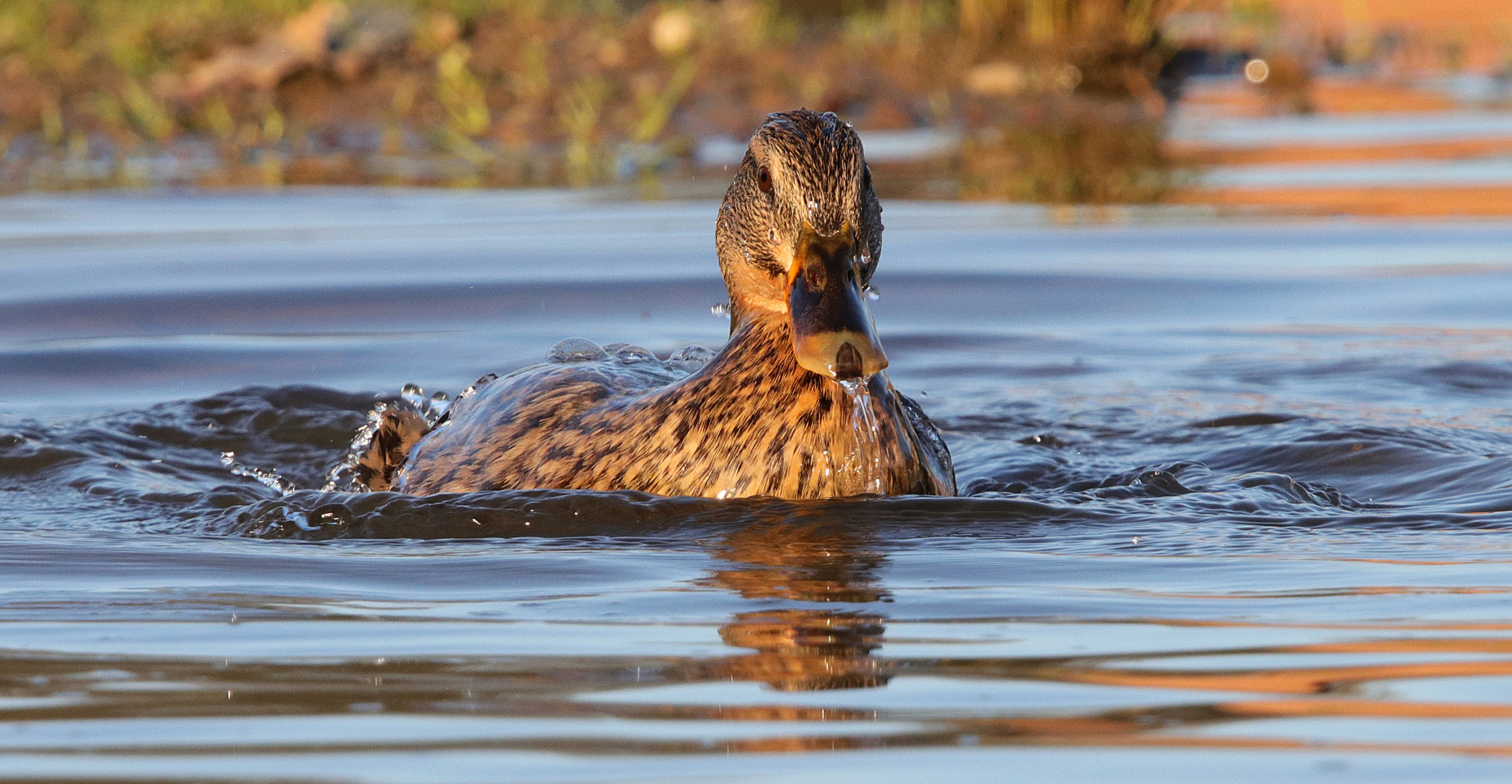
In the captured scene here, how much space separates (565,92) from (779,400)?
30.4 ft

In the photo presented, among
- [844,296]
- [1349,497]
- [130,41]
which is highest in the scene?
[130,41]

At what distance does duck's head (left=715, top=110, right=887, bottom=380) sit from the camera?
13.1ft

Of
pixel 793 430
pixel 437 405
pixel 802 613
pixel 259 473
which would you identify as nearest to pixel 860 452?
pixel 793 430

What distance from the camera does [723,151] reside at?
11.9 metres

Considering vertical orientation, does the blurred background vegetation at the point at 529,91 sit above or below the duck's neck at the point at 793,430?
above

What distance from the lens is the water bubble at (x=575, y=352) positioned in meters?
5.39

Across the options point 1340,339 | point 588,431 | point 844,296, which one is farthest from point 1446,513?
point 1340,339

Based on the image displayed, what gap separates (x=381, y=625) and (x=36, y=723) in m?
0.67

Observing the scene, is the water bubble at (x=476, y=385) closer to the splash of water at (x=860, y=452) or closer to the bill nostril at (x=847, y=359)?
the splash of water at (x=860, y=452)

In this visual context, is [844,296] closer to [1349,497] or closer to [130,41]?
[1349,497]

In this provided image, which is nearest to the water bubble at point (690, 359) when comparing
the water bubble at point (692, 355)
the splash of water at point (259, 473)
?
the water bubble at point (692, 355)

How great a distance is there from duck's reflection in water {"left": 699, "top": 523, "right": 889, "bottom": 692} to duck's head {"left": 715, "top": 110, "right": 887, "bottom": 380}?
1.06 ft

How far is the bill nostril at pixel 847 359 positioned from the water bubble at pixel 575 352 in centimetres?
142

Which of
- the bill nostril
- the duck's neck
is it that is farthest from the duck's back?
the bill nostril
